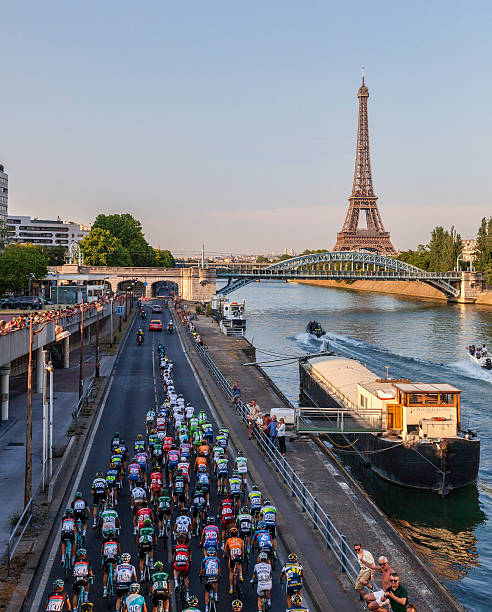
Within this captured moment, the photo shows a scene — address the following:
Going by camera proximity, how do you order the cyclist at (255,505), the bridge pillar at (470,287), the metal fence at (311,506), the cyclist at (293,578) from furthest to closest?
1. the bridge pillar at (470,287)
2. the cyclist at (255,505)
3. the metal fence at (311,506)
4. the cyclist at (293,578)

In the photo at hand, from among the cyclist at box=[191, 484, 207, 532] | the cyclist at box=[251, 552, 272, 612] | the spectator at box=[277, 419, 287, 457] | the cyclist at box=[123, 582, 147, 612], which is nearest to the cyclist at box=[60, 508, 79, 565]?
the cyclist at box=[191, 484, 207, 532]

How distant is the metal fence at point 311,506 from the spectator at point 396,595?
248 cm

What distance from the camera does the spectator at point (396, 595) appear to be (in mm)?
15141

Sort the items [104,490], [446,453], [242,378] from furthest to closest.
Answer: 1. [242,378]
2. [446,453]
3. [104,490]

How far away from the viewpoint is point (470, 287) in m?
168

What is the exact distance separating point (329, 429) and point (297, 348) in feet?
172

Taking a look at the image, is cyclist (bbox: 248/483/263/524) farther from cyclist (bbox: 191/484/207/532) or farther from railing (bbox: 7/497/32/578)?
railing (bbox: 7/497/32/578)

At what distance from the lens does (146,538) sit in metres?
17.8

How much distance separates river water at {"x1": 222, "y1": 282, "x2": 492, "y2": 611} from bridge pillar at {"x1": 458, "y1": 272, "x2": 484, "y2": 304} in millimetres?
5088

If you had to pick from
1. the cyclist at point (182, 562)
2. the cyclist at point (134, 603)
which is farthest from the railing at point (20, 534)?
the cyclist at point (134, 603)

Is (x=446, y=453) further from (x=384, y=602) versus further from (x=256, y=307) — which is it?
(x=256, y=307)

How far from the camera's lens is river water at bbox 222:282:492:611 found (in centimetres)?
2676

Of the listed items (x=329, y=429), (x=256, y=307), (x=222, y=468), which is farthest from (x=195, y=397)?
(x=256, y=307)

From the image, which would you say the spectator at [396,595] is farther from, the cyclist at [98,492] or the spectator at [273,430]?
the spectator at [273,430]
